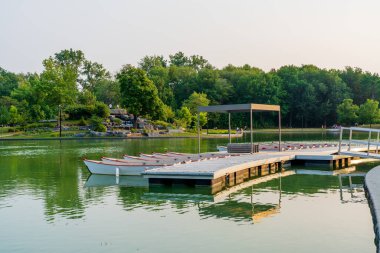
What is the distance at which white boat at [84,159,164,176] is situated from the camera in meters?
25.0

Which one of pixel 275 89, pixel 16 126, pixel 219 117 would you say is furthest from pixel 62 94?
pixel 275 89

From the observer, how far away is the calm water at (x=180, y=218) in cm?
1223

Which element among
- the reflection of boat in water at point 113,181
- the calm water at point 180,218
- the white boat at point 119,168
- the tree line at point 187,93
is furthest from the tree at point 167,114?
the calm water at point 180,218

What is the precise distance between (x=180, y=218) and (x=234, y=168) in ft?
26.5

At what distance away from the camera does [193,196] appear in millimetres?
19141

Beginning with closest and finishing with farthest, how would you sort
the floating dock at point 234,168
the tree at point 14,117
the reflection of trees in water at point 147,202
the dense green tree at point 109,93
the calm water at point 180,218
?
the calm water at point 180,218, the reflection of trees in water at point 147,202, the floating dock at point 234,168, the tree at point 14,117, the dense green tree at point 109,93

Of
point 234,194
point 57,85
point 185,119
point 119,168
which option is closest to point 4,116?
point 57,85

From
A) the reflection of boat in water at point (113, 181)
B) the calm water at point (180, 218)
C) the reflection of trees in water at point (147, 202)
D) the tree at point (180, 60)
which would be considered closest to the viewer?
the calm water at point (180, 218)

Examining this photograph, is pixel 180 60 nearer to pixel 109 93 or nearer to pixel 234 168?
pixel 109 93

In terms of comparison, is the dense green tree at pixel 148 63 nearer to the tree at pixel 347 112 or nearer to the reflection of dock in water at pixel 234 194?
the tree at pixel 347 112

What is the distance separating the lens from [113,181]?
2375 centimetres

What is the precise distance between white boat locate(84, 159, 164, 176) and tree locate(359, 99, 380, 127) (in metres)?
78.7

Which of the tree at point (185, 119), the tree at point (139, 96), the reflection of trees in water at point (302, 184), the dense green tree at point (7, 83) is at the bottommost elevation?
the reflection of trees in water at point (302, 184)

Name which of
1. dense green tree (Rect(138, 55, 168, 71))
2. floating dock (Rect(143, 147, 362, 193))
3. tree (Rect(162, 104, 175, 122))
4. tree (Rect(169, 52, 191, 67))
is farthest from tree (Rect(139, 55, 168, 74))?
floating dock (Rect(143, 147, 362, 193))
